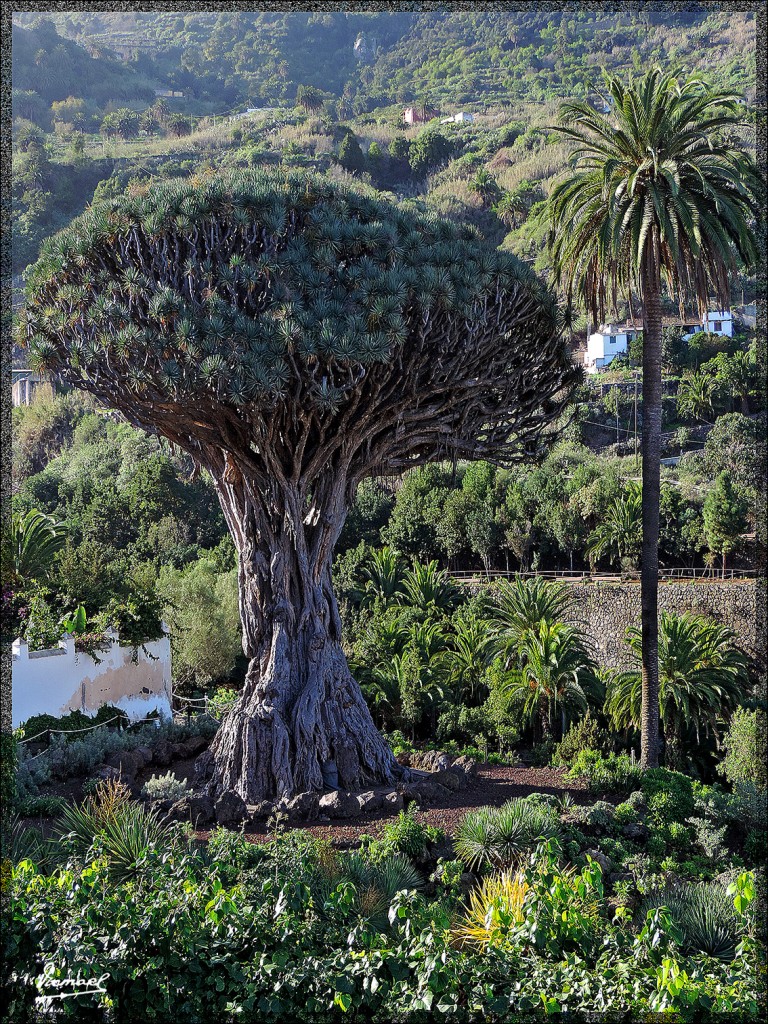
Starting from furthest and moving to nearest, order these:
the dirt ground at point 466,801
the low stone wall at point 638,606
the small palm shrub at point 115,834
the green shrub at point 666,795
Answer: the low stone wall at point 638,606 < the green shrub at point 666,795 < the dirt ground at point 466,801 < the small palm shrub at point 115,834

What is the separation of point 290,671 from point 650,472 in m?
4.66

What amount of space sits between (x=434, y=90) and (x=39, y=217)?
3715cm

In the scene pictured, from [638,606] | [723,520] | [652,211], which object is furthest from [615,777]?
[723,520]

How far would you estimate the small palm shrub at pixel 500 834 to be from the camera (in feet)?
25.6

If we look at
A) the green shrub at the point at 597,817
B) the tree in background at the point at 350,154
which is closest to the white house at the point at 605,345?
the tree in background at the point at 350,154

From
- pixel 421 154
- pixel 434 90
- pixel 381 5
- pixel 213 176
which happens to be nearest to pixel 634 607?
pixel 213 176

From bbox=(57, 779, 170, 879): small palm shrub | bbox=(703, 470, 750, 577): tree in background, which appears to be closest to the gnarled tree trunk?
bbox=(57, 779, 170, 879): small palm shrub

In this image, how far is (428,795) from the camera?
9.75m

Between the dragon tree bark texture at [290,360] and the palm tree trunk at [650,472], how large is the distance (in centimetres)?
114

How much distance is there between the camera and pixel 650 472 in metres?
10.8

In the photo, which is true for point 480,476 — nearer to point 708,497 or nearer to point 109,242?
point 708,497

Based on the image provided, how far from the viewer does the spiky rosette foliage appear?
889cm

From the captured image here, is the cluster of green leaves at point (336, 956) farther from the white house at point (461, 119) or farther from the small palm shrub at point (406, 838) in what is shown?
the white house at point (461, 119)

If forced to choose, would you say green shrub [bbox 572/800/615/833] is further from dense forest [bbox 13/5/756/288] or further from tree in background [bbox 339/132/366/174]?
tree in background [bbox 339/132/366/174]
